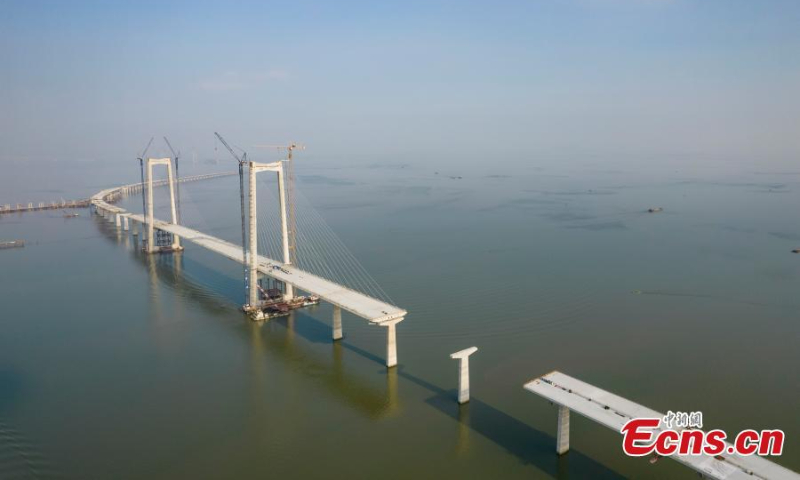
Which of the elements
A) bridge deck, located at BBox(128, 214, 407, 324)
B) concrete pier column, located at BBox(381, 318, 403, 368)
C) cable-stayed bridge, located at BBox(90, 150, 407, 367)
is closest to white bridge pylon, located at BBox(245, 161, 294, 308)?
cable-stayed bridge, located at BBox(90, 150, 407, 367)

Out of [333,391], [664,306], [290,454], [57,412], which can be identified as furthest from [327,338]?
[664,306]

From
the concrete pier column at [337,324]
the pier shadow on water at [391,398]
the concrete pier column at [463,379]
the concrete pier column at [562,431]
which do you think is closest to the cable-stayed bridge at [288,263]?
the concrete pier column at [337,324]

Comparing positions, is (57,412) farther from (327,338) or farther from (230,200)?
(230,200)

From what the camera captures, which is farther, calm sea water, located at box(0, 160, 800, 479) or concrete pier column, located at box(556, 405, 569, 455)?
calm sea water, located at box(0, 160, 800, 479)

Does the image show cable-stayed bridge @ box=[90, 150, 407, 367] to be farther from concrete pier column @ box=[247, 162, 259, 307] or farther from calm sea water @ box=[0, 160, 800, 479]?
calm sea water @ box=[0, 160, 800, 479]

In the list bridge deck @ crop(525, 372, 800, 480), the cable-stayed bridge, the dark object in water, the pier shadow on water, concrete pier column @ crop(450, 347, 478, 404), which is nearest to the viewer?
bridge deck @ crop(525, 372, 800, 480)
